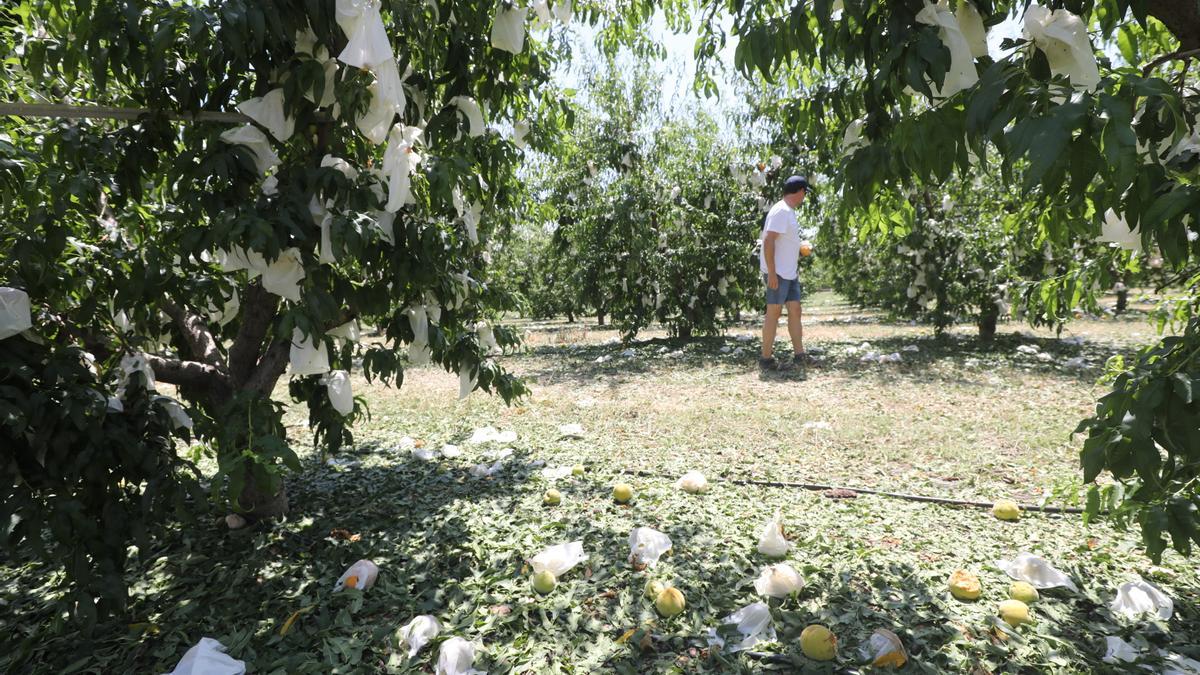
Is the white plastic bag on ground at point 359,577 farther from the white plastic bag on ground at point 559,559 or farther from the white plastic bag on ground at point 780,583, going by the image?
the white plastic bag on ground at point 780,583

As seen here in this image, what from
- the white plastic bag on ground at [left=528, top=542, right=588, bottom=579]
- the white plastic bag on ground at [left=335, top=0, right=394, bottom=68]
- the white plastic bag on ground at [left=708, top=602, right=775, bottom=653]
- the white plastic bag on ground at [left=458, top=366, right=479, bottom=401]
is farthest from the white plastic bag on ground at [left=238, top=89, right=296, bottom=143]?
the white plastic bag on ground at [left=708, top=602, right=775, bottom=653]

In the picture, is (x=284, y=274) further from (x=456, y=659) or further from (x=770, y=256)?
(x=770, y=256)

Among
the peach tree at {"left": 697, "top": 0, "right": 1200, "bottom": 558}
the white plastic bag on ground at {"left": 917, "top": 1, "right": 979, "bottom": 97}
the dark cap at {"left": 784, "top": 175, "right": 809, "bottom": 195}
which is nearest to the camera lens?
the peach tree at {"left": 697, "top": 0, "right": 1200, "bottom": 558}

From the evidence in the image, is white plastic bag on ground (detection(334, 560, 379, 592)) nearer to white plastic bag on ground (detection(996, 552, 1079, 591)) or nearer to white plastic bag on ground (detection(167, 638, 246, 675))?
white plastic bag on ground (detection(167, 638, 246, 675))

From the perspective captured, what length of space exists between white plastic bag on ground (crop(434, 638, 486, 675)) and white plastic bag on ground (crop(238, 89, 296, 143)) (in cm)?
140

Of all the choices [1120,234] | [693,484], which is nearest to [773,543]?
[693,484]

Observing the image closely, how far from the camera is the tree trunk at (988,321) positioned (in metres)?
6.96

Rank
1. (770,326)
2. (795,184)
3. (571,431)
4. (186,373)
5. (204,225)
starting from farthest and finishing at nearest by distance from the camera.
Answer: (770,326)
(795,184)
(571,431)
(186,373)
(204,225)

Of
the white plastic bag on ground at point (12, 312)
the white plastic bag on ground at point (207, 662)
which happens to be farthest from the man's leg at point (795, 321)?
the white plastic bag on ground at point (12, 312)

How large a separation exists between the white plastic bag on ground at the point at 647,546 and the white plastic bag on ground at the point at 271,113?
1635 mm

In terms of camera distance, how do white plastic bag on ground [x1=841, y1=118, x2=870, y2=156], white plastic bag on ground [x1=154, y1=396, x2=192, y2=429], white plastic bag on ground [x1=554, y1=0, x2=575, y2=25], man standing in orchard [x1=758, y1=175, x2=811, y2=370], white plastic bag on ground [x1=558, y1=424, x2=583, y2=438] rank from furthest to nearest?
man standing in orchard [x1=758, y1=175, x2=811, y2=370] → white plastic bag on ground [x1=558, y1=424, x2=583, y2=438] → white plastic bag on ground [x1=554, y1=0, x2=575, y2=25] → white plastic bag on ground [x1=154, y1=396, x2=192, y2=429] → white plastic bag on ground [x1=841, y1=118, x2=870, y2=156]

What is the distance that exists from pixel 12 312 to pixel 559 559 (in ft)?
5.16

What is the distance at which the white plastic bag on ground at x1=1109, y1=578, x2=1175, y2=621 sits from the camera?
1.66 meters

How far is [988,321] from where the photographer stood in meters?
7.10
